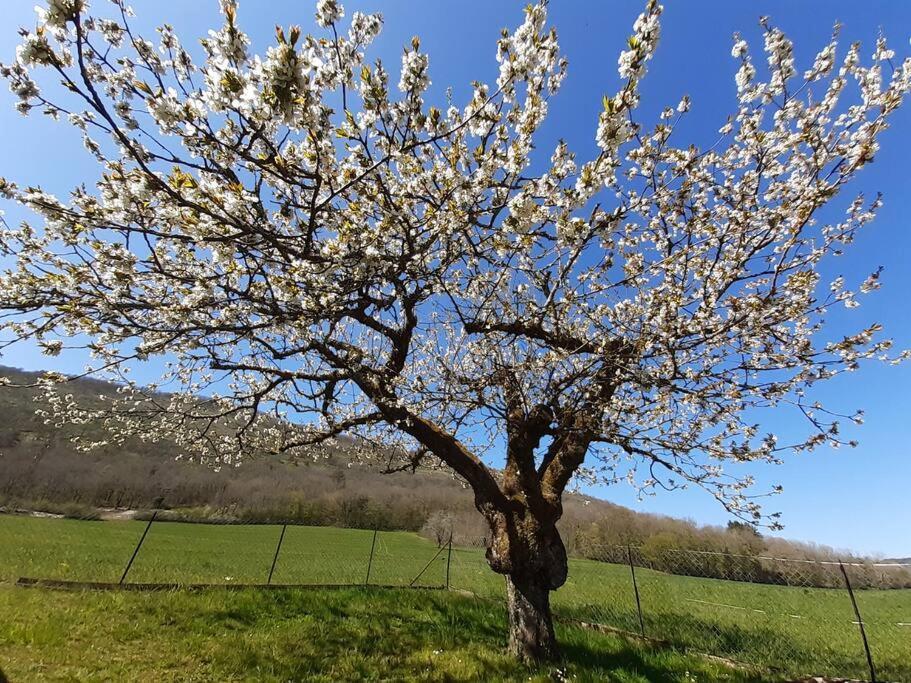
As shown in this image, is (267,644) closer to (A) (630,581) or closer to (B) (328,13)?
(B) (328,13)

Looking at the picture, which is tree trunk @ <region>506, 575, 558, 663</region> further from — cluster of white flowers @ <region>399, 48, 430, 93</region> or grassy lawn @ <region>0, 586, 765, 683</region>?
cluster of white flowers @ <region>399, 48, 430, 93</region>

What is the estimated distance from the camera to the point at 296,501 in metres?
40.2

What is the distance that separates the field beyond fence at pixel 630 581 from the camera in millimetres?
7840

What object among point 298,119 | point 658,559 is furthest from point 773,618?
point 298,119

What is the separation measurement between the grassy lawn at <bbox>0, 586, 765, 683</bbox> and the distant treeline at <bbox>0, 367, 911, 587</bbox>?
20.5 meters

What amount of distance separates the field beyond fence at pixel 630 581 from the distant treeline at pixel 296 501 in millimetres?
2901

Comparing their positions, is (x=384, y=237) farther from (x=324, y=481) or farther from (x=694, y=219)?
(x=324, y=481)

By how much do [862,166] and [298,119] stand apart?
4714mm

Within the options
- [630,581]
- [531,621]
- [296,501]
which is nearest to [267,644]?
[531,621]

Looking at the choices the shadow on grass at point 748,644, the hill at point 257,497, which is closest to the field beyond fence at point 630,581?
the shadow on grass at point 748,644

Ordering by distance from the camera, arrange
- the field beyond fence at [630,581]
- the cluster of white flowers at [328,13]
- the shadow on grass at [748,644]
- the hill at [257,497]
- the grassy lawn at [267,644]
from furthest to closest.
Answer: the hill at [257,497] → the field beyond fence at [630,581] → the shadow on grass at [748,644] → the grassy lawn at [267,644] → the cluster of white flowers at [328,13]

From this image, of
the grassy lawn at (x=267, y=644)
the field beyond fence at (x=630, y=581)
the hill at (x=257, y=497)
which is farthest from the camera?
the hill at (x=257, y=497)

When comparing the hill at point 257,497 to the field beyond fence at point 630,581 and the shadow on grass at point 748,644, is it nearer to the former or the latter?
the field beyond fence at point 630,581

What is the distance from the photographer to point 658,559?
23359 mm
